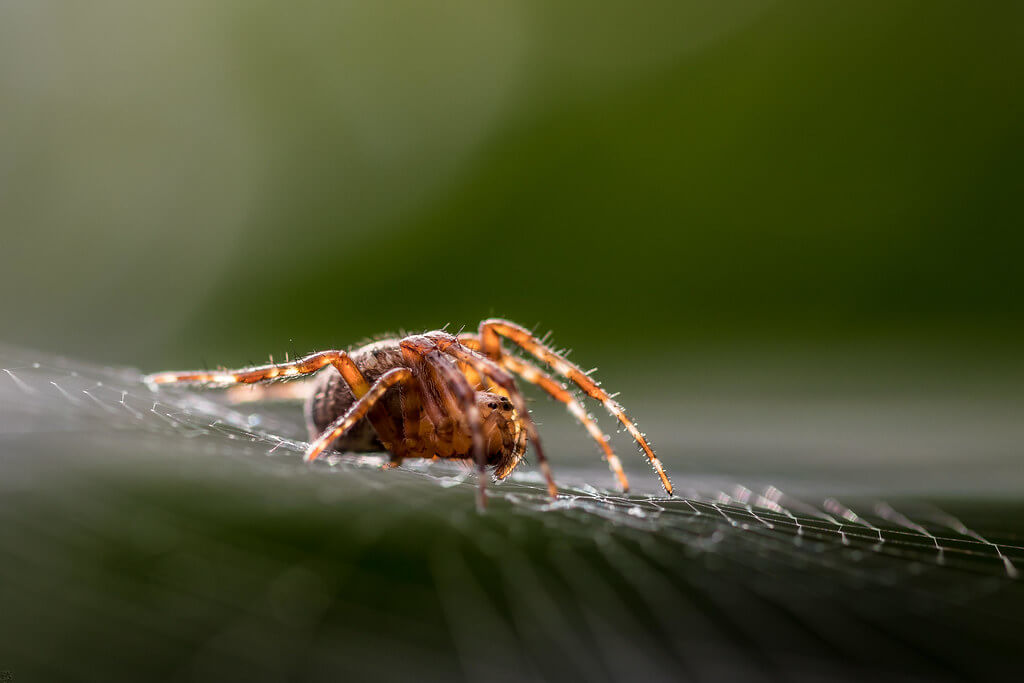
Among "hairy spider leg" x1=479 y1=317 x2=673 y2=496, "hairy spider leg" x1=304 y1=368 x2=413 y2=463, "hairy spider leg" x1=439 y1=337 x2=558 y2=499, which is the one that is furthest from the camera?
"hairy spider leg" x1=479 y1=317 x2=673 y2=496

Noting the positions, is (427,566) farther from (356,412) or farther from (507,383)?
(507,383)

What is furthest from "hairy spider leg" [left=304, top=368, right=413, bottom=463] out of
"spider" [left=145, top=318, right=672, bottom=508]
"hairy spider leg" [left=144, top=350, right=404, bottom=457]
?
"hairy spider leg" [left=144, top=350, right=404, bottom=457]

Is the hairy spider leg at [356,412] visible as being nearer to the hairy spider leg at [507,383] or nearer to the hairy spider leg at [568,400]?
the hairy spider leg at [507,383]

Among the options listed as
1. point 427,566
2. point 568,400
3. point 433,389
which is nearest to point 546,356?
point 568,400

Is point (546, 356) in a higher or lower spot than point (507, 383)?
higher

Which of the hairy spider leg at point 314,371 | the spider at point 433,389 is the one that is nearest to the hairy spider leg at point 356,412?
the spider at point 433,389

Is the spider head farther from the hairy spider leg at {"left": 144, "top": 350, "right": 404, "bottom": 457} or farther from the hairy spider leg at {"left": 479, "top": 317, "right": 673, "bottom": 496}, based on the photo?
the hairy spider leg at {"left": 144, "top": 350, "right": 404, "bottom": 457}
